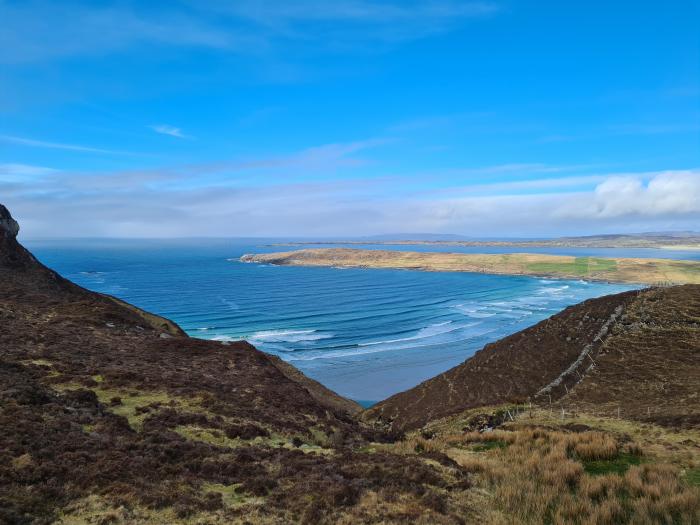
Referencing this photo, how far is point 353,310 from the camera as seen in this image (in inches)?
3762

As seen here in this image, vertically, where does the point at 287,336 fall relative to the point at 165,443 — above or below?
below

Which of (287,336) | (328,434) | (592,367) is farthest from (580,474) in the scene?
(287,336)

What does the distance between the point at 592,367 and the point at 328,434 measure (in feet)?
80.6

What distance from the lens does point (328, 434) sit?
19875mm

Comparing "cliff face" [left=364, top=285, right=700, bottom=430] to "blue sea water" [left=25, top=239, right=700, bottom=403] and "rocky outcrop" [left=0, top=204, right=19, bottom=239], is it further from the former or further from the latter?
"rocky outcrop" [left=0, top=204, right=19, bottom=239]

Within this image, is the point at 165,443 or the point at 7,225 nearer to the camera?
the point at 165,443

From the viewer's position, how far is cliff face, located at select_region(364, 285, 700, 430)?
27.7m

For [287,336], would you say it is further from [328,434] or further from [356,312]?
[328,434]

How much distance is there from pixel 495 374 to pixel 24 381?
32.5 metres

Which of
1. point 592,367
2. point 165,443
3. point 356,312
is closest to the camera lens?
point 165,443

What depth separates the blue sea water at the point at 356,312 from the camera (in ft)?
188

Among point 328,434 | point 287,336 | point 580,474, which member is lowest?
point 287,336

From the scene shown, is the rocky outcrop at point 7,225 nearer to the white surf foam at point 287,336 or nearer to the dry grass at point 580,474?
the white surf foam at point 287,336

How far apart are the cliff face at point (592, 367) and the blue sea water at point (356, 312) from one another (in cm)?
1371
